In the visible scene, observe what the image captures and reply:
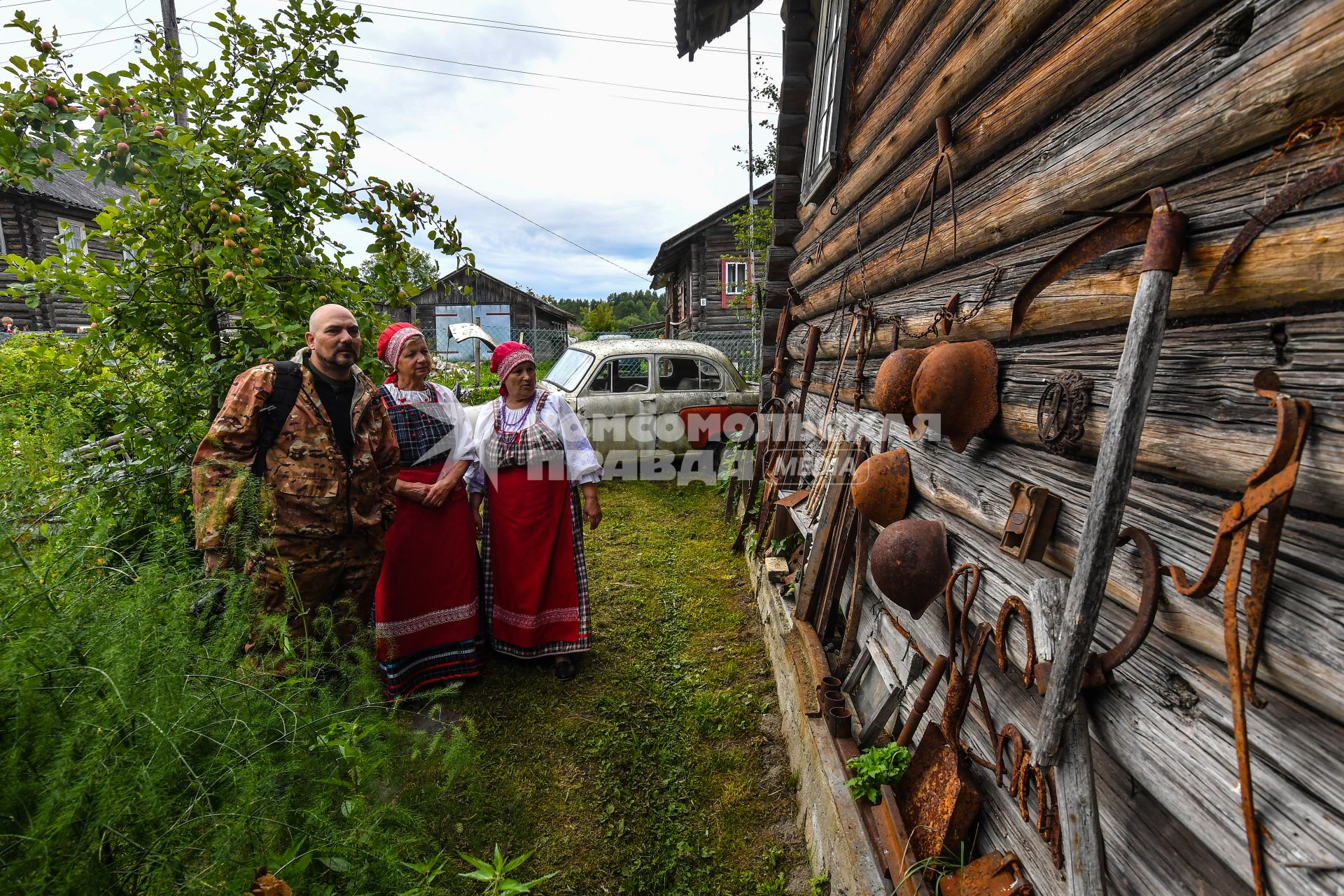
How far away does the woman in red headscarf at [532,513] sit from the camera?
3.47 m

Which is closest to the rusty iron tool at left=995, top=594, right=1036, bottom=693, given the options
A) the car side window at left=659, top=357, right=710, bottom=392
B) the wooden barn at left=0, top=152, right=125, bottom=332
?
the car side window at left=659, top=357, right=710, bottom=392

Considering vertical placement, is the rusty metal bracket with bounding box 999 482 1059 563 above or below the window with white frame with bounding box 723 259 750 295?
below

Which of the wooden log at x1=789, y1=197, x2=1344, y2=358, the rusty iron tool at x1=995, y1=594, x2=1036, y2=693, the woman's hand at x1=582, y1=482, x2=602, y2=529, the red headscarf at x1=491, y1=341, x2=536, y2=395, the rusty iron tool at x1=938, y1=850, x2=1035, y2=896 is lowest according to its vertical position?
the rusty iron tool at x1=938, y1=850, x2=1035, y2=896

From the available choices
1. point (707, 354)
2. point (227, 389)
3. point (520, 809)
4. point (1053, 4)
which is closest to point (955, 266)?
point (1053, 4)

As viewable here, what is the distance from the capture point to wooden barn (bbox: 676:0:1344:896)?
0.81m

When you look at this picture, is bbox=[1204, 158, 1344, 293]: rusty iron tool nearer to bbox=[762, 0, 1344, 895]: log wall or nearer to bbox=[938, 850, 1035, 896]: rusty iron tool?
bbox=[762, 0, 1344, 895]: log wall

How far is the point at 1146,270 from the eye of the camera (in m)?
0.99

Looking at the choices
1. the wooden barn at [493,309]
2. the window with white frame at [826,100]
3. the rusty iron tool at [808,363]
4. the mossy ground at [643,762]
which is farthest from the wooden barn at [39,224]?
the rusty iron tool at [808,363]

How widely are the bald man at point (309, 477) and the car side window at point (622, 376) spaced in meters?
4.94

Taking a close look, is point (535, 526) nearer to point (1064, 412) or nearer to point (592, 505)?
point (592, 505)

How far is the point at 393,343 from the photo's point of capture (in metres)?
3.17

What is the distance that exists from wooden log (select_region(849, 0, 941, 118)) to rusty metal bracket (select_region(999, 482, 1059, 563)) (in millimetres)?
1991

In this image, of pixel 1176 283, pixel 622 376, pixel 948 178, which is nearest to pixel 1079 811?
pixel 1176 283

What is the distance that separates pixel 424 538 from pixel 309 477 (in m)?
0.85
